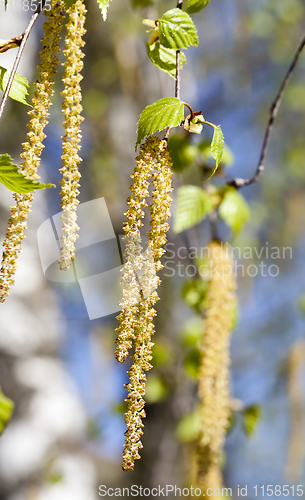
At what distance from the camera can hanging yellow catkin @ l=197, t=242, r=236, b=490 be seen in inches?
36.5

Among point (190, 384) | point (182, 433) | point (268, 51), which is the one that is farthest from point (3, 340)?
point (268, 51)

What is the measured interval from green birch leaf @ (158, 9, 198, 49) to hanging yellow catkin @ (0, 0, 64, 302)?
0.12 metres

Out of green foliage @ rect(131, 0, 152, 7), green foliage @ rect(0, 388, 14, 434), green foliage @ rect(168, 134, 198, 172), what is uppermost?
green foliage @ rect(131, 0, 152, 7)

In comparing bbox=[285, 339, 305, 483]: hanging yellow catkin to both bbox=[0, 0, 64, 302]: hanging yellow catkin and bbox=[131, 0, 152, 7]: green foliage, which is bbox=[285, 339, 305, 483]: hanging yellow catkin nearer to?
bbox=[131, 0, 152, 7]: green foliage

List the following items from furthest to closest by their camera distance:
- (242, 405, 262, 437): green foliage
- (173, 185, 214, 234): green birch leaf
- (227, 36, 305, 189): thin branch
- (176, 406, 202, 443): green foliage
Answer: (176, 406, 202, 443): green foliage → (242, 405, 262, 437): green foliage → (173, 185, 214, 234): green birch leaf → (227, 36, 305, 189): thin branch

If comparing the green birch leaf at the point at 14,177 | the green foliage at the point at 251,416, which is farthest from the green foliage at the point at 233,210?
the green birch leaf at the point at 14,177

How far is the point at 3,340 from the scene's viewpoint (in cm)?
164

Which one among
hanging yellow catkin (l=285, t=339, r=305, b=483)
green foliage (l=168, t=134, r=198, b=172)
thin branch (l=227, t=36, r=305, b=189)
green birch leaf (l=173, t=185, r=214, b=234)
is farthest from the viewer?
hanging yellow catkin (l=285, t=339, r=305, b=483)

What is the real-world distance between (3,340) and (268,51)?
9.94 ft

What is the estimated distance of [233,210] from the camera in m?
1.05

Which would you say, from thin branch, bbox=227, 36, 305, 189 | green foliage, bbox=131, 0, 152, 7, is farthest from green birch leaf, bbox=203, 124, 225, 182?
green foliage, bbox=131, 0, 152, 7

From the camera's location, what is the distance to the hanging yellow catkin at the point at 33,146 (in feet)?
1.22

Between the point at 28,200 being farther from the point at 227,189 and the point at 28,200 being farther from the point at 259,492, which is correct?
the point at 259,492

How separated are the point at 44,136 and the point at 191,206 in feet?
2.03
